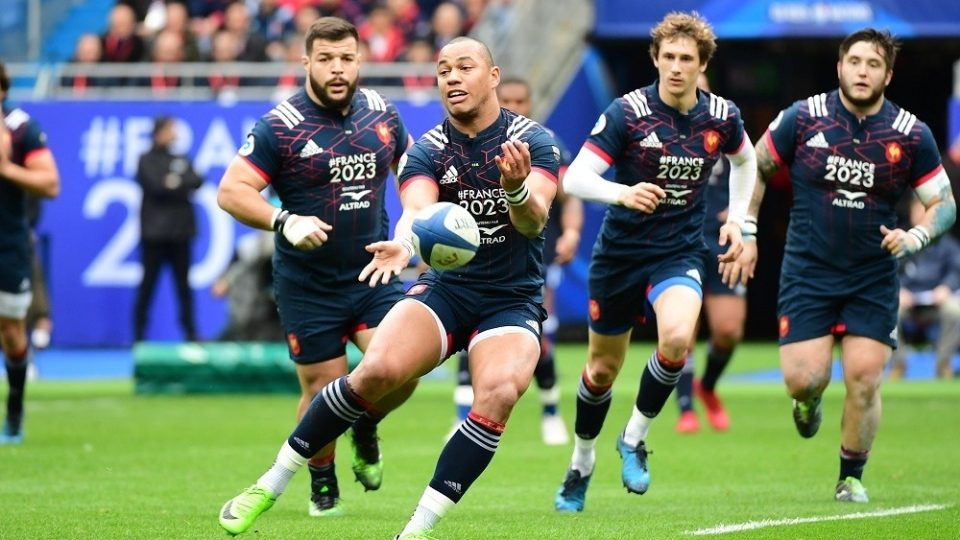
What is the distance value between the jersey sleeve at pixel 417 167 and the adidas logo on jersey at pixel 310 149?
51.1 inches

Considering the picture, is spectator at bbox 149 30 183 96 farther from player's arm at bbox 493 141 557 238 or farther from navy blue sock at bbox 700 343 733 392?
player's arm at bbox 493 141 557 238

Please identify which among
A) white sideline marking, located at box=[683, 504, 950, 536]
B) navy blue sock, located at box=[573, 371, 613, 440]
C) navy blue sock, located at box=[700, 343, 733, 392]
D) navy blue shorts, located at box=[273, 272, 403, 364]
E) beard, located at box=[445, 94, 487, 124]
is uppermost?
beard, located at box=[445, 94, 487, 124]

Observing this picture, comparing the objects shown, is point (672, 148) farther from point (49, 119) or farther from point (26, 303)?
point (49, 119)

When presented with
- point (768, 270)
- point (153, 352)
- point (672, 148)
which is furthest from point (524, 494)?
point (768, 270)

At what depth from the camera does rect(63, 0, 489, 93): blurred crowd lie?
2311cm

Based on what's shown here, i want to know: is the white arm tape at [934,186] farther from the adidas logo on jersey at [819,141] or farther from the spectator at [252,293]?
the spectator at [252,293]

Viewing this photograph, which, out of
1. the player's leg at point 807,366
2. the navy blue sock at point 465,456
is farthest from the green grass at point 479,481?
the navy blue sock at point 465,456

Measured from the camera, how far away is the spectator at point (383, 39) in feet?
76.3

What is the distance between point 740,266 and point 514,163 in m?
2.56

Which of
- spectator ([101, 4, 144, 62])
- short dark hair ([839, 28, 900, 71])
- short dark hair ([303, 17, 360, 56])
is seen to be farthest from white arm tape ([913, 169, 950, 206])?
spectator ([101, 4, 144, 62])

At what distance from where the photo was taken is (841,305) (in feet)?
32.6

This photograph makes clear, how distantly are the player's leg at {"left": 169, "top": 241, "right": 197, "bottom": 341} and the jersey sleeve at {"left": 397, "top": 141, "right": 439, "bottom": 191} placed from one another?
13.6 meters

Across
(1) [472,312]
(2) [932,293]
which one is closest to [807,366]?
(1) [472,312]

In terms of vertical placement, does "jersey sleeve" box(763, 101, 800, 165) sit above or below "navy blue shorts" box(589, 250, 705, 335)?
above
